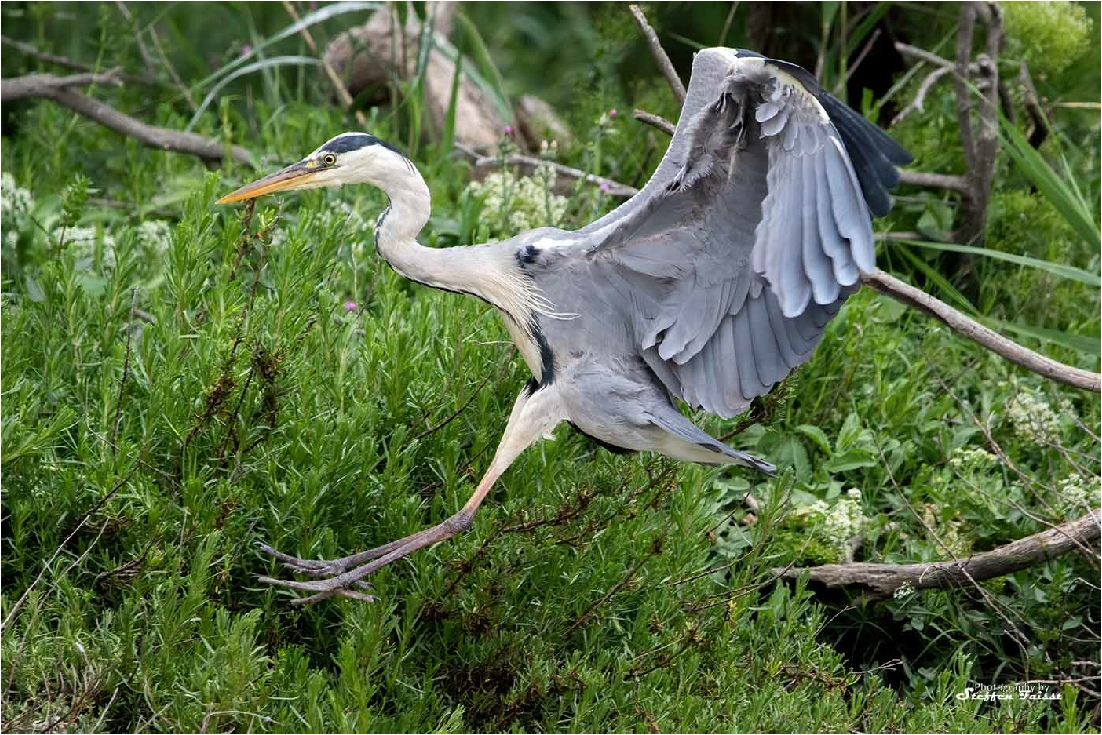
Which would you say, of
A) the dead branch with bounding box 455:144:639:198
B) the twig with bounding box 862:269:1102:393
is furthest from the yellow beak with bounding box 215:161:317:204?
the twig with bounding box 862:269:1102:393

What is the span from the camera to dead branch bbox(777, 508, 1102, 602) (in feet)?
12.5

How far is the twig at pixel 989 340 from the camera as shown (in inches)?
148

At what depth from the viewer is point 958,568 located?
3830 mm

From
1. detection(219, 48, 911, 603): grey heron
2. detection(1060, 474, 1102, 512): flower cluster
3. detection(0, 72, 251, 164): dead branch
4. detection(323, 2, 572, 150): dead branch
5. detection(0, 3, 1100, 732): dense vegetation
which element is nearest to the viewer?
detection(219, 48, 911, 603): grey heron

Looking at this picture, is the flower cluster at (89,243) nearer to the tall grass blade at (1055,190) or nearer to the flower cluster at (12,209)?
the flower cluster at (12,209)

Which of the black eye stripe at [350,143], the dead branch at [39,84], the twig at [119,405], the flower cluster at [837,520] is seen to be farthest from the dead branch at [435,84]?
the black eye stripe at [350,143]

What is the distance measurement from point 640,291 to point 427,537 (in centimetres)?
73

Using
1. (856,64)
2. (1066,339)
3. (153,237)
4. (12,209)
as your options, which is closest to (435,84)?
(856,64)

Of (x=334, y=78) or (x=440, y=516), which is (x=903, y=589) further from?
(x=334, y=78)

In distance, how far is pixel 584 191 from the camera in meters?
5.18

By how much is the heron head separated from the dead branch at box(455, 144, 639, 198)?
1314 mm

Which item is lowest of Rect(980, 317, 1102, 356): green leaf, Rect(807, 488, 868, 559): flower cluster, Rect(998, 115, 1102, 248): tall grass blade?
Rect(807, 488, 868, 559): flower cluster

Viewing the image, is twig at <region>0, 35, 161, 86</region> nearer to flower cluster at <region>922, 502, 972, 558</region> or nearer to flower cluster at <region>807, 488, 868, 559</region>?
flower cluster at <region>807, 488, 868, 559</region>

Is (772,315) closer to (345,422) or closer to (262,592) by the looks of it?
(345,422)
